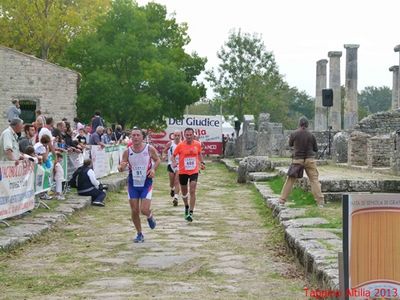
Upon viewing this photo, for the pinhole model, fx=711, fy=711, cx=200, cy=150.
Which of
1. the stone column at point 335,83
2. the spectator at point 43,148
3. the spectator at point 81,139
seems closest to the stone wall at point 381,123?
the spectator at point 81,139

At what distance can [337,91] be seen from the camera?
43.3 m

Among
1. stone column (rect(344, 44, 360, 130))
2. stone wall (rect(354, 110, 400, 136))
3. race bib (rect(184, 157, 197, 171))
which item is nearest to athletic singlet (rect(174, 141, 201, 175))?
race bib (rect(184, 157, 197, 171))

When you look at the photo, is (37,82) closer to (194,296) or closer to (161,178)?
(161,178)

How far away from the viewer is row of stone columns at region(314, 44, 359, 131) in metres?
40.1

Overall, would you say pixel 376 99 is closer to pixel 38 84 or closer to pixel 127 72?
pixel 127 72

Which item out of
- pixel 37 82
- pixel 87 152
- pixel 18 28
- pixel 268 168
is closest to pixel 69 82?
pixel 37 82

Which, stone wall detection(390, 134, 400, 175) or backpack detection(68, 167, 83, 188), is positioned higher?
stone wall detection(390, 134, 400, 175)

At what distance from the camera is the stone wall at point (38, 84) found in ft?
100

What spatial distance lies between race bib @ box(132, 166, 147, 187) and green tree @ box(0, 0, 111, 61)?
37331mm

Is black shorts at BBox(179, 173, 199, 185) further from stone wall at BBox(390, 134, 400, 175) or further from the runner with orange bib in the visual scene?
stone wall at BBox(390, 134, 400, 175)

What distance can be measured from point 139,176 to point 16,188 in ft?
7.71

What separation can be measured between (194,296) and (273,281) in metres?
1.20

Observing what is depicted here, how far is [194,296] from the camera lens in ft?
22.0

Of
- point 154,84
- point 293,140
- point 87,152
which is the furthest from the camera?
point 154,84
